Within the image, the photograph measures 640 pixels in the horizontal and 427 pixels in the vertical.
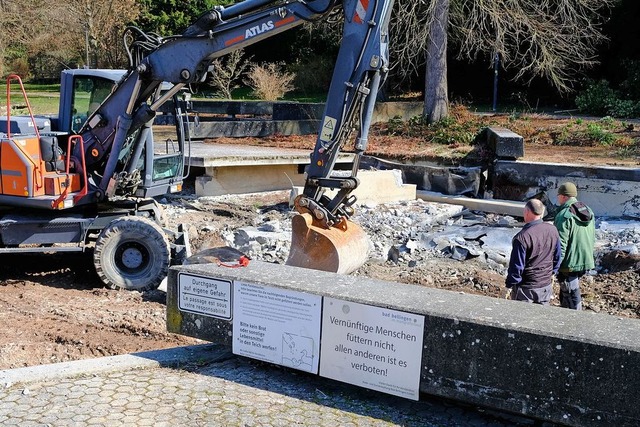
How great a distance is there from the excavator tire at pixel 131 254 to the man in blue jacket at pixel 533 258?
4.80 meters

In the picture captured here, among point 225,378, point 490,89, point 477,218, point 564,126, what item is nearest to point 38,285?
point 225,378

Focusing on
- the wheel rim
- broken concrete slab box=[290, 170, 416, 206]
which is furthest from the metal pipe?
broken concrete slab box=[290, 170, 416, 206]

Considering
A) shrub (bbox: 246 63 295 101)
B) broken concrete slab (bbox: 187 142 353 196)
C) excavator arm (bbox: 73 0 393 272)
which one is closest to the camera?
excavator arm (bbox: 73 0 393 272)

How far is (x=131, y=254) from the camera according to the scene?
9891mm

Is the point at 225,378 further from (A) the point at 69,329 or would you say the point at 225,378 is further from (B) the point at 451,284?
(B) the point at 451,284

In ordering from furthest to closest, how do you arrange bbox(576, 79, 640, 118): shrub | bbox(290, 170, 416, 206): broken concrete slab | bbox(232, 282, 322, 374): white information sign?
bbox(576, 79, 640, 118): shrub
bbox(290, 170, 416, 206): broken concrete slab
bbox(232, 282, 322, 374): white information sign

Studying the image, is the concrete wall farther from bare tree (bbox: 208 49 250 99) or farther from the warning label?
bare tree (bbox: 208 49 250 99)

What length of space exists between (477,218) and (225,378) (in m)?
8.23

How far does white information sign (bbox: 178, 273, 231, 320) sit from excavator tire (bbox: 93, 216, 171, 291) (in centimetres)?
395

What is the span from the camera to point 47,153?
9.73m

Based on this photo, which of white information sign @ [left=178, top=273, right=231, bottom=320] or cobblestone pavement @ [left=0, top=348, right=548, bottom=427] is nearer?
cobblestone pavement @ [left=0, top=348, right=548, bottom=427]

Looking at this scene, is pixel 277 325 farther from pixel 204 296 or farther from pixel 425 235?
pixel 425 235

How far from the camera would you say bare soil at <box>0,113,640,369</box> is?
25.0ft

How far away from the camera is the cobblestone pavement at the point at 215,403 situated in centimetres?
495
